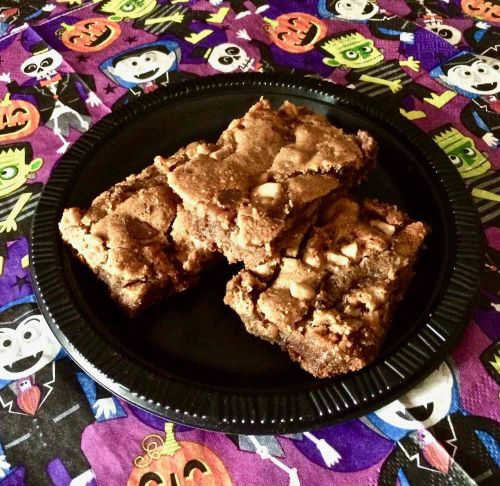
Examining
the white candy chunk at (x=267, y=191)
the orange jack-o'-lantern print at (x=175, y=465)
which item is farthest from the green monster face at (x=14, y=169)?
the orange jack-o'-lantern print at (x=175, y=465)

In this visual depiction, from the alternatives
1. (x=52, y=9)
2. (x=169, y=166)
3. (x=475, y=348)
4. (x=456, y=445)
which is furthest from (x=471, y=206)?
(x=52, y=9)

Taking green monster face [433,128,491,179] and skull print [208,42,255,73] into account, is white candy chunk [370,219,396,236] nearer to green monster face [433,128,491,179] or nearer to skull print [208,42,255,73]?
green monster face [433,128,491,179]

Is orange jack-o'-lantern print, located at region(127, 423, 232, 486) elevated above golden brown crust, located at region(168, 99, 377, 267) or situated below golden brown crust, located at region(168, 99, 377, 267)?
below

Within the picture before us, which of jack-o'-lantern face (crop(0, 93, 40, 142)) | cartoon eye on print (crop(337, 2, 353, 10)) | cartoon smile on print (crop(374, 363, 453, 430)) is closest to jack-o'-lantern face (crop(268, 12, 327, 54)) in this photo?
cartoon eye on print (crop(337, 2, 353, 10))

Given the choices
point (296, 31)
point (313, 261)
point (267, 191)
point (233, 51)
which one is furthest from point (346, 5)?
point (313, 261)

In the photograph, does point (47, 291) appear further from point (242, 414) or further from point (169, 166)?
point (242, 414)

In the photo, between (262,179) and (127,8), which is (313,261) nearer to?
(262,179)

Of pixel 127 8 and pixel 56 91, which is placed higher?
pixel 127 8
